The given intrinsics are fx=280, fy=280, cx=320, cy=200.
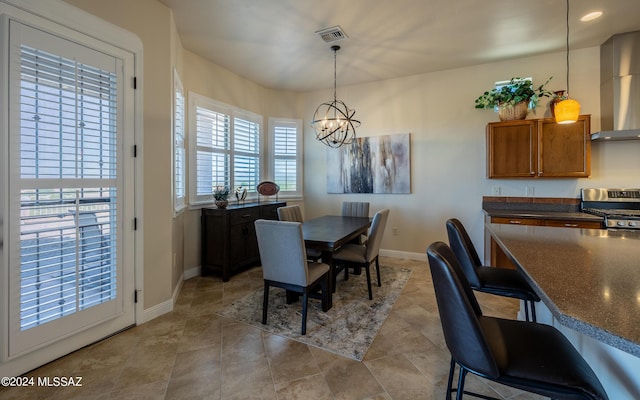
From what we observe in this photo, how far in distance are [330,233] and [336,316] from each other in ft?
2.63

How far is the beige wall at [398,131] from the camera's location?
8.55 ft

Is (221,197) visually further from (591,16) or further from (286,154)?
(591,16)

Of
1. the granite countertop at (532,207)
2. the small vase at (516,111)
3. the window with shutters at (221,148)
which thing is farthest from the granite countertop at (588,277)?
the window with shutters at (221,148)

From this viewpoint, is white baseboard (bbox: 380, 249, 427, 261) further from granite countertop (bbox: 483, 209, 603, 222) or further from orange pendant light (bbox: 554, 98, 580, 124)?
orange pendant light (bbox: 554, 98, 580, 124)

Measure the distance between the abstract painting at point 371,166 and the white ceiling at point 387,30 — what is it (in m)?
1.14

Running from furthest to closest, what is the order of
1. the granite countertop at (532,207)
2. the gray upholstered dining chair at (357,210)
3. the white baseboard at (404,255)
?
the white baseboard at (404,255) < the gray upholstered dining chair at (357,210) < the granite countertop at (532,207)

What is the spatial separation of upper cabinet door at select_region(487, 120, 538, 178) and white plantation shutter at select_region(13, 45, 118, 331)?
13.9 ft

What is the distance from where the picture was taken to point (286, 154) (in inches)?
205

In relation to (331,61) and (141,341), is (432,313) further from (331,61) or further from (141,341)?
(331,61)

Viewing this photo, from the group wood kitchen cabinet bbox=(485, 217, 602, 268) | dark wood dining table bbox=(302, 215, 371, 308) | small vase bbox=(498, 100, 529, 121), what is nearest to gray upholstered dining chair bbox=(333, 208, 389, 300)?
dark wood dining table bbox=(302, 215, 371, 308)

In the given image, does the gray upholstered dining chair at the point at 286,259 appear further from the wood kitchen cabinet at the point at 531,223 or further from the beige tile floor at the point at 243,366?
the wood kitchen cabinet at the point at 531,223

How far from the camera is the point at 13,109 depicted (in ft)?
5.84

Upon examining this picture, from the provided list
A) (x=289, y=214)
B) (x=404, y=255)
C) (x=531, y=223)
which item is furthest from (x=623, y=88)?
(x=289, y=214)

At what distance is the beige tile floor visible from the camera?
1.73 meters
